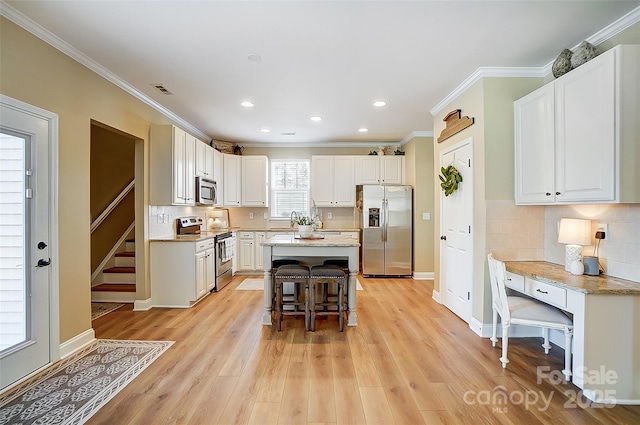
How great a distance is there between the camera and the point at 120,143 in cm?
491

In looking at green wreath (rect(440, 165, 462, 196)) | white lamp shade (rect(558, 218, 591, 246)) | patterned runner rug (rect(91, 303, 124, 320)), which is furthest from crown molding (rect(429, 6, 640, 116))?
patterned runner rug (rect(91, 303, 124, 320))

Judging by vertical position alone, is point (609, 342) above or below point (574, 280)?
below

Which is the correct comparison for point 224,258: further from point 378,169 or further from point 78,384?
point 378,169

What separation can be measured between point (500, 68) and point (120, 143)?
5.58 m

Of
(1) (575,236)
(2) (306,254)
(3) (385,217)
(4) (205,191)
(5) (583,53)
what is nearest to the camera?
(5) (583,53)

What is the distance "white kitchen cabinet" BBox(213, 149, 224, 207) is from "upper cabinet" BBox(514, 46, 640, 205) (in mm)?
4629

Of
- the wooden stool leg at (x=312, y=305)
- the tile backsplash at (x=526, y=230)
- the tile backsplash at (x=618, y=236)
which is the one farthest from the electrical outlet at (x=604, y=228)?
the wooden stool leg at (x=312, y=305)

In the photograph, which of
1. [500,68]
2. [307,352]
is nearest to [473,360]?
[307,352]

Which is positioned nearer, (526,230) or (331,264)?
(526,230)

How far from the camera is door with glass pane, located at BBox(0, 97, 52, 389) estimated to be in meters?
2.12

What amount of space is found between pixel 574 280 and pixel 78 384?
3.80 meters

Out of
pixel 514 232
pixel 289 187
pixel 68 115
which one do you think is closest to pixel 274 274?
pixel 68 115

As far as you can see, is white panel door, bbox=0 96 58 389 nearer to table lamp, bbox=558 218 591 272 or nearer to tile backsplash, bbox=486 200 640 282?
tile backsplash, bbox=486 200 640 282

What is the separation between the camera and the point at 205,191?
4766 mm
